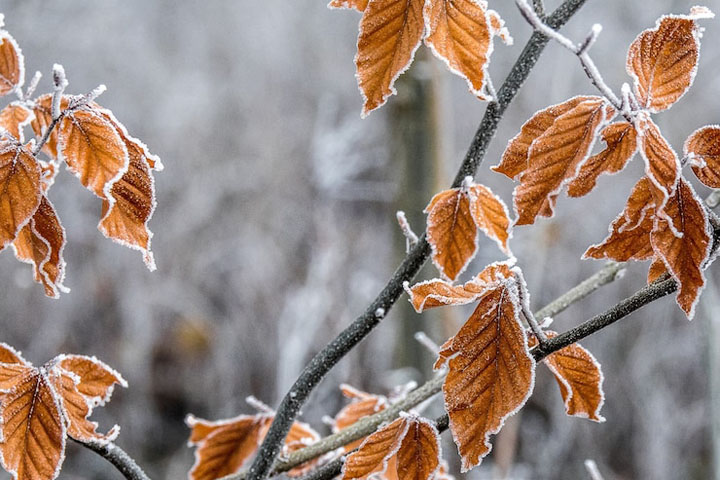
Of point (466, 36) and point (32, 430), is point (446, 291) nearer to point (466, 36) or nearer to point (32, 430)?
point (466, 36)

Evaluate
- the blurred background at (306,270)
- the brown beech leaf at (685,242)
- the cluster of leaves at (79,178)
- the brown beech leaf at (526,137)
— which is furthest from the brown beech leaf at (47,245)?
the blurred background at (306,270)

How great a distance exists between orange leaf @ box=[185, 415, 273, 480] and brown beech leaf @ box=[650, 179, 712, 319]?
1.70ft

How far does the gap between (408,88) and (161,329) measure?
2.65 m

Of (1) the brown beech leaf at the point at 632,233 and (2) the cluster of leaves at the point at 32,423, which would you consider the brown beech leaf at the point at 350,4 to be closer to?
(1) the brown beech leaf at the point at 632,233

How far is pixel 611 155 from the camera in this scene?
21.0 inches

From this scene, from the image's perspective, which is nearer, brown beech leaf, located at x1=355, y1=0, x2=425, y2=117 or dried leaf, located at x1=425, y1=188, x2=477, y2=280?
brown beech leaf, located at x1=355, y1=0, x2=425, y2=117

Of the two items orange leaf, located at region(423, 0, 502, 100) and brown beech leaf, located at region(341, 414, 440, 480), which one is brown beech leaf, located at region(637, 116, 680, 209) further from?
brown beech leaf, located at region(341, 414, 440, 480)

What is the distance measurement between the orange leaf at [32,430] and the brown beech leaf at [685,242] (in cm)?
47

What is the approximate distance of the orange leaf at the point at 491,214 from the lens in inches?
24.6

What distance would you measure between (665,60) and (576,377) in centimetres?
27

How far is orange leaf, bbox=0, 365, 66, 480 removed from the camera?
21.4 inches

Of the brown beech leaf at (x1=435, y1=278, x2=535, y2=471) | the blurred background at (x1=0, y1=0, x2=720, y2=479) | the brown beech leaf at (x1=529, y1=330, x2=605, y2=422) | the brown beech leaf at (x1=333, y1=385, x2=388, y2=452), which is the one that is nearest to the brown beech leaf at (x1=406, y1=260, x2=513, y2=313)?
the brown beech leaf at (x1=435, y1=278, x2=535, y2=471)

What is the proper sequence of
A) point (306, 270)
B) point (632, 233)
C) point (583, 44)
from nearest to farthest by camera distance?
1. point (583, 44)
2. point (632, 233)
3. point (306, 270)

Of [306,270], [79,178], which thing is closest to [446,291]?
[79,178]
